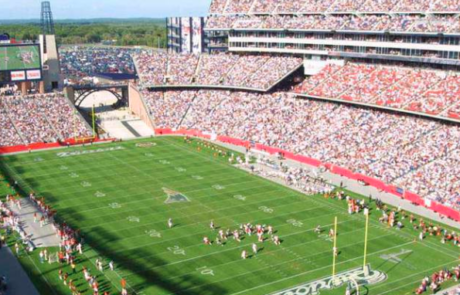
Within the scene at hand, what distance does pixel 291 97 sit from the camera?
223 ft

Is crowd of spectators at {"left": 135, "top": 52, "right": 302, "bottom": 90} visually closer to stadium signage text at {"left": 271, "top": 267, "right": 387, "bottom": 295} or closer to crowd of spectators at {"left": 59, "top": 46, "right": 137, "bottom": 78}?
crowd of spectators at {"left": 59, "top": 46, "right": 137, "bottom": 78}

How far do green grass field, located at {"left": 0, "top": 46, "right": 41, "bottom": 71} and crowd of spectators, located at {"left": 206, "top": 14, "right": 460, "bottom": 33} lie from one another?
24.5 meters

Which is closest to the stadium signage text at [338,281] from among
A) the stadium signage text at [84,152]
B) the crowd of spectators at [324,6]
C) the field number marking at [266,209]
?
the field number marking at [266,209]

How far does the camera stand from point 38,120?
6794 centimetres

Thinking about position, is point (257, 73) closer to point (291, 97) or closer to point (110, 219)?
point (291, 97)

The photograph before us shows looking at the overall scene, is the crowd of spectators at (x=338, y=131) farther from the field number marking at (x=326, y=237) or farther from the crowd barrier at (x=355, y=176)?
the field number marking at (x=326, y=237)

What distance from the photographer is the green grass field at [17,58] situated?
2793 inches

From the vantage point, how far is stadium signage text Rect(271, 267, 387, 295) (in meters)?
29.9

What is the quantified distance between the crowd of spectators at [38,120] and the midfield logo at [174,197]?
2299cm

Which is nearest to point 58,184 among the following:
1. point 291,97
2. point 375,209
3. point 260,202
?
point 260,202

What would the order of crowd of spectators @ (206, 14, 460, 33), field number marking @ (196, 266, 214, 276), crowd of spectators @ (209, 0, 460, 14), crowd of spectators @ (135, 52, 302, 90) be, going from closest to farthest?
field number marking @ (196, 266, 214, 276), crowd of spectators @ (206, 14, 460, 33), crowd of spectators @ (209, 0, 460, 14), crowd of spectators @ (135, 52, 302, 90)

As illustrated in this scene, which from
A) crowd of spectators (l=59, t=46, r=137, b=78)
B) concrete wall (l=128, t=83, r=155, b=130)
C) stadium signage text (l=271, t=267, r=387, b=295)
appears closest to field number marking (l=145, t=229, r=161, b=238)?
stadium signage text (l=271, t=267, r=387, b=295)

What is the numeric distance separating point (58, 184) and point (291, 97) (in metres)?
29.9

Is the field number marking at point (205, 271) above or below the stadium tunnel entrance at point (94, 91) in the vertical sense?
below
